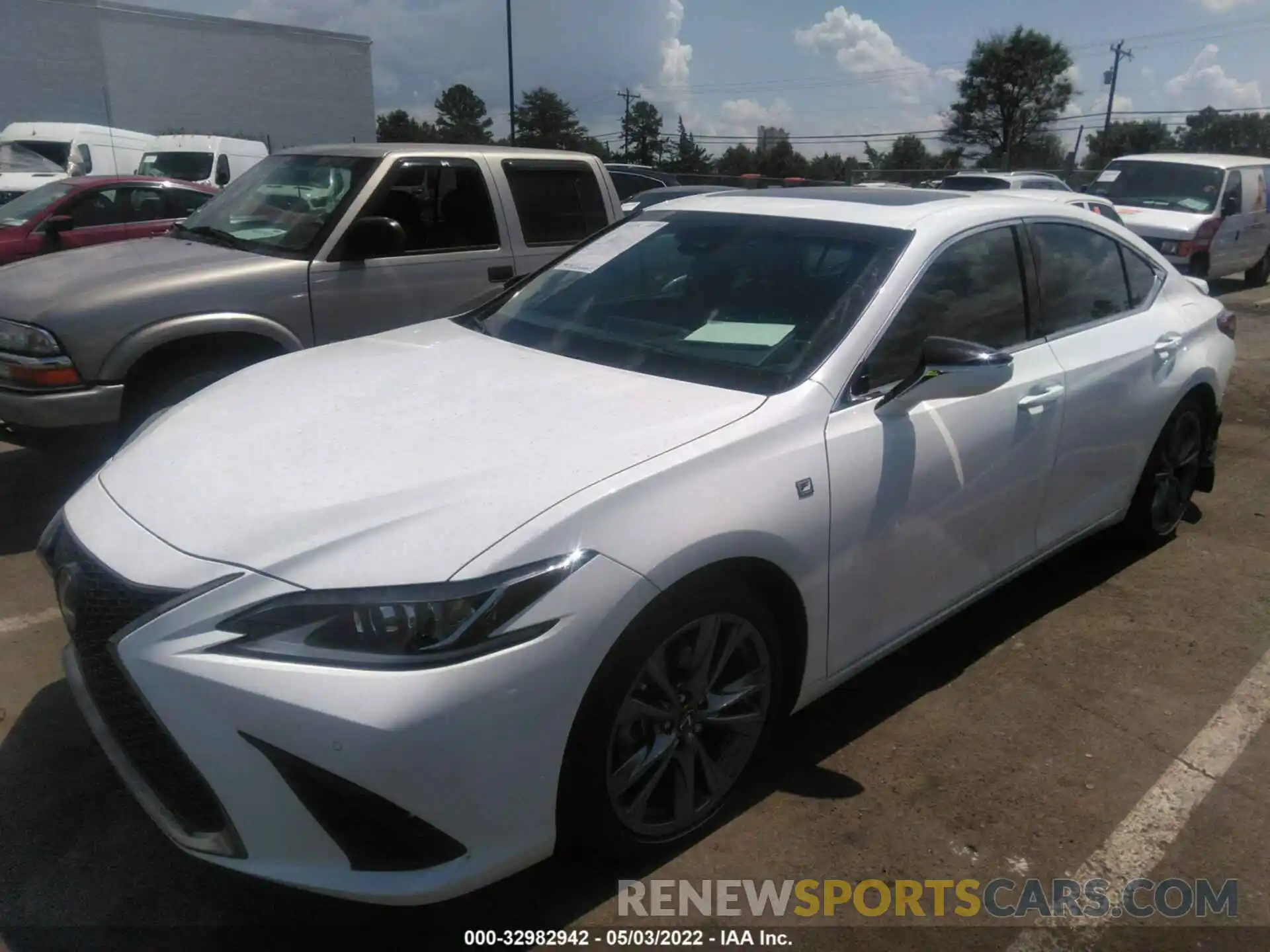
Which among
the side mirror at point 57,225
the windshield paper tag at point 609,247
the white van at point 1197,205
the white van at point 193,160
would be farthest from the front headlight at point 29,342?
the white van at point 193,160

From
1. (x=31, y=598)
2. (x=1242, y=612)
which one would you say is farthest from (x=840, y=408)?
(x=31, y=598)

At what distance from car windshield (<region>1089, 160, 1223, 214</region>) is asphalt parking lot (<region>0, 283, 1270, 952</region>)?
34.3ft

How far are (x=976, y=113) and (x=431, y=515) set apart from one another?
196 feet

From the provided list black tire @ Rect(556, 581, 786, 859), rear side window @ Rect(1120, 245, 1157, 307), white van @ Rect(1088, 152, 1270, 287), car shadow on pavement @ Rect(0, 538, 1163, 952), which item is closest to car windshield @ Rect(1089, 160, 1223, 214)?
white van @ Rect(1088, 152, 1270, 287)

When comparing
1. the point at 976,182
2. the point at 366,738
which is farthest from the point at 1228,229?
the point at 366,738

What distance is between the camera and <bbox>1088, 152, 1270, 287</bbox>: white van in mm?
12281

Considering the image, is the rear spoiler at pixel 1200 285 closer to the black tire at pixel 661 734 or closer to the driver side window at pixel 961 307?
the driver side window at pixel 961 307

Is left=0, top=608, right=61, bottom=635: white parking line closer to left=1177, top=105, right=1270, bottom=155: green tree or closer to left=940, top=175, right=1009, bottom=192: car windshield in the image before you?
left=940, top=175, right=1009, bottom=192: car windshield

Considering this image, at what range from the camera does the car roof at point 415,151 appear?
19.1 feet

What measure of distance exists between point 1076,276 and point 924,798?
219 cm

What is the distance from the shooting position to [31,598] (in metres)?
4.04

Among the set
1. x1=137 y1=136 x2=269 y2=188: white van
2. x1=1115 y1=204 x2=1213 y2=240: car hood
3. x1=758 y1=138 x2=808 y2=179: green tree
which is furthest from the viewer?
x1=758 y1=138 x2=808 y2=179: green tree

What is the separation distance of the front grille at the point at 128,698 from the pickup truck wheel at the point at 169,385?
250 centimetres

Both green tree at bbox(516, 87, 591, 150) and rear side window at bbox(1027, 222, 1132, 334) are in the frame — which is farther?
green tree at bbox(516, 87, 591, 150)
